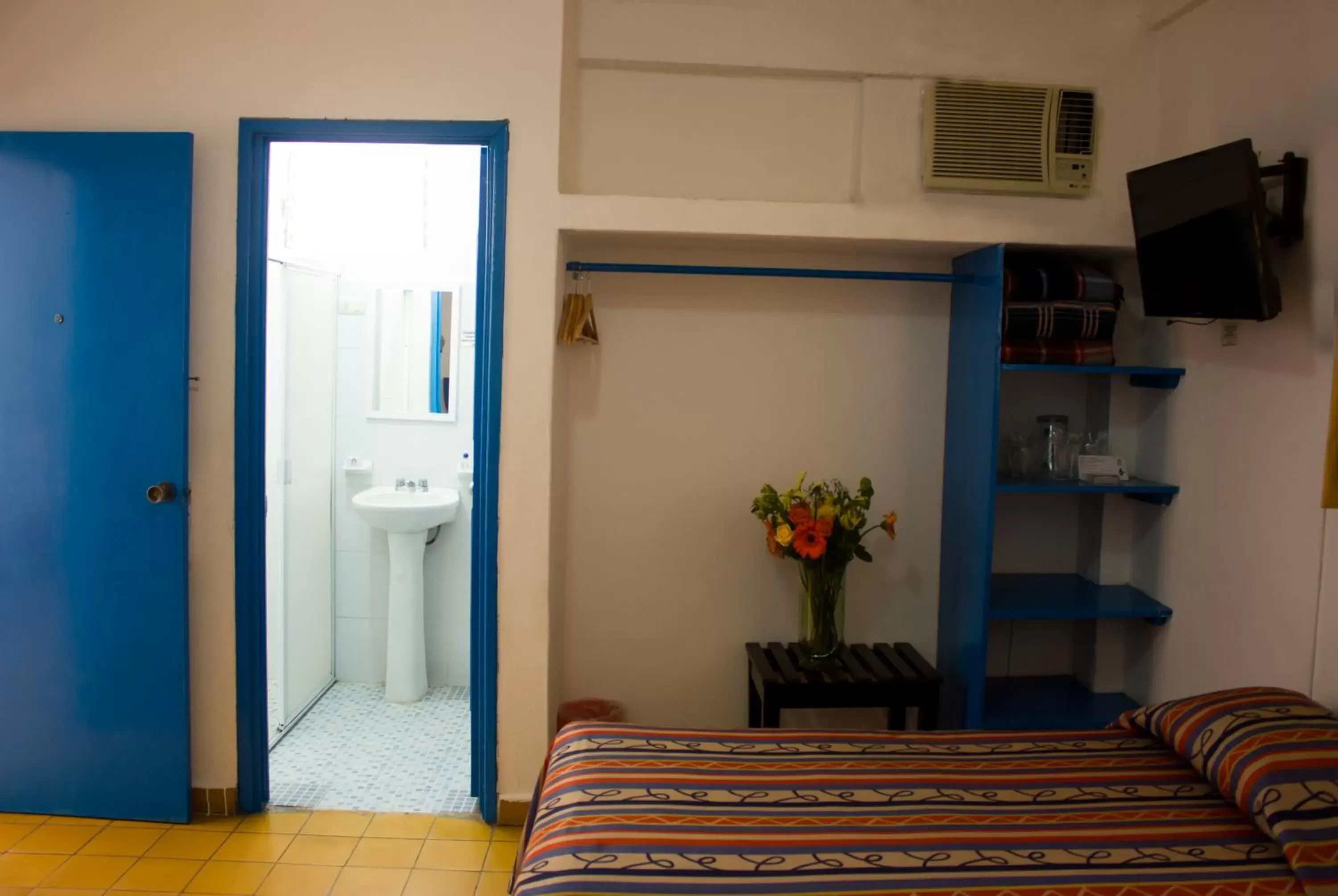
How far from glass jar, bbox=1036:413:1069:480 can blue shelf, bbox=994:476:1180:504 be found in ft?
0.35

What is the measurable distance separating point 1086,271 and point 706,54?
4.63 feet

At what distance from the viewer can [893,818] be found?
6.61 feet

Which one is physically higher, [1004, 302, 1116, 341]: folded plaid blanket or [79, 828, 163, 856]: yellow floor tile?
[1004, 302, 1116, 341]: folded plaid blanket

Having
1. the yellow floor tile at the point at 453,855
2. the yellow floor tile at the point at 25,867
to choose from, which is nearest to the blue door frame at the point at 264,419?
the yellow floor tile at the point at 453,855

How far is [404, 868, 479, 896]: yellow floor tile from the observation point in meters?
2.80

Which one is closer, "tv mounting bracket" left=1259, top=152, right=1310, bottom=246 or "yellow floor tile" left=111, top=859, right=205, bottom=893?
"tv mounting bracket" left=1259, top=152, right=1310, bottom=246

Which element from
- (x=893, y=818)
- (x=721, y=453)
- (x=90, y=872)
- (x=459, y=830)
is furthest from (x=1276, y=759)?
(x=90, y=872)

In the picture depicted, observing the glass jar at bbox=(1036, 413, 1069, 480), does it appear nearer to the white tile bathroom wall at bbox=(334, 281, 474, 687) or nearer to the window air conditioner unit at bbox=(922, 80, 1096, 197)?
the window air conditioner unit at bbox=(922, 80, 1096, 197)

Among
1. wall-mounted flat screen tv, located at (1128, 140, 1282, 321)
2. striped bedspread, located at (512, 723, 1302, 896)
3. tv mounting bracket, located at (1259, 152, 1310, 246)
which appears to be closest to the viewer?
striped bedspread, located at (512, 723, 1302, 896)

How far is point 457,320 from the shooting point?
173 inches

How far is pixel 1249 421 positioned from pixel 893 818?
60.9 inches

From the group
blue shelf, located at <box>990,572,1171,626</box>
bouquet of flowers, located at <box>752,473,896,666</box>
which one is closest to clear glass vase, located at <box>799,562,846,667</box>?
bouquet of flowers, located at <box>752,473,896,666</box>

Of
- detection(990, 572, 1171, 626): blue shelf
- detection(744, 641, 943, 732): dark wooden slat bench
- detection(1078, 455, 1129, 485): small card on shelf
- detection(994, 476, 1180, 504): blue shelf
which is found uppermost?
detection(1078, 455, 1129, 485): small card on shelf

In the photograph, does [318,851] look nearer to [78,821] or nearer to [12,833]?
[78,821]
